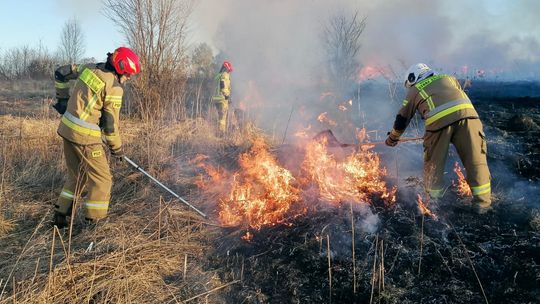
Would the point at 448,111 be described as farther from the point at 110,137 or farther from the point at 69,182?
the point at 69,182

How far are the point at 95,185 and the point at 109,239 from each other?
75 cm

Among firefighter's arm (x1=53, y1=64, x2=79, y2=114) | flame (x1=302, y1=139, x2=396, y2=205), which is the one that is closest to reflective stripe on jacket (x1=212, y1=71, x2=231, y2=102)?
flame (x1=302, y1=139, x2=396, y2=205)

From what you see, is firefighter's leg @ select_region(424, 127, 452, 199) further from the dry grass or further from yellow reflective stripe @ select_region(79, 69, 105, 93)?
yellow reflective stripe @ select_region(79, 69, 105, 93)

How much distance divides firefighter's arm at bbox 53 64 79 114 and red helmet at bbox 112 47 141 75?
115 cm

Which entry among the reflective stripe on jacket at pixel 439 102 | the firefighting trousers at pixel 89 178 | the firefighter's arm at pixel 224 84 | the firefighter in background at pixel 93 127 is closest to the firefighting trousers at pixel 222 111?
the firefighter's arm at pixel 224 84

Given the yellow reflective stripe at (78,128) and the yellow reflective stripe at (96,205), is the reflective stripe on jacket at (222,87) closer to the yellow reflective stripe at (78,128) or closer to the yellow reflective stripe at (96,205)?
the yellow reflective stripe at (78,128)

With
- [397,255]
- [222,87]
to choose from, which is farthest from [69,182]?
[222,87]

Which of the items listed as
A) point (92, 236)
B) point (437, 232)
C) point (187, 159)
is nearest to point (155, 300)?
point (92, 236)

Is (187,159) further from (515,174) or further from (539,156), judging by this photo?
(539,156)

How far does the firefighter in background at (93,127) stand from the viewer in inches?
165

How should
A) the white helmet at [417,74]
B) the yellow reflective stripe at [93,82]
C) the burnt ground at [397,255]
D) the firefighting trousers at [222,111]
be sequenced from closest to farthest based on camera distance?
1. the burnt ground at [397,255]
2. the yellow reflective stripe at [93,82]
3. the white helmet at [417,74]
4. the firefighting trousers at [222,111]

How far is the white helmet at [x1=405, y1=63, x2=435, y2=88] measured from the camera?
4848 mm

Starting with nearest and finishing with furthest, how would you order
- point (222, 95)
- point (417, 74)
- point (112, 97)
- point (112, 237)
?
point (112, 237)
point (112, 97)
point (417, 74)
point (222, 95)

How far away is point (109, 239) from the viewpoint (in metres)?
4.00
